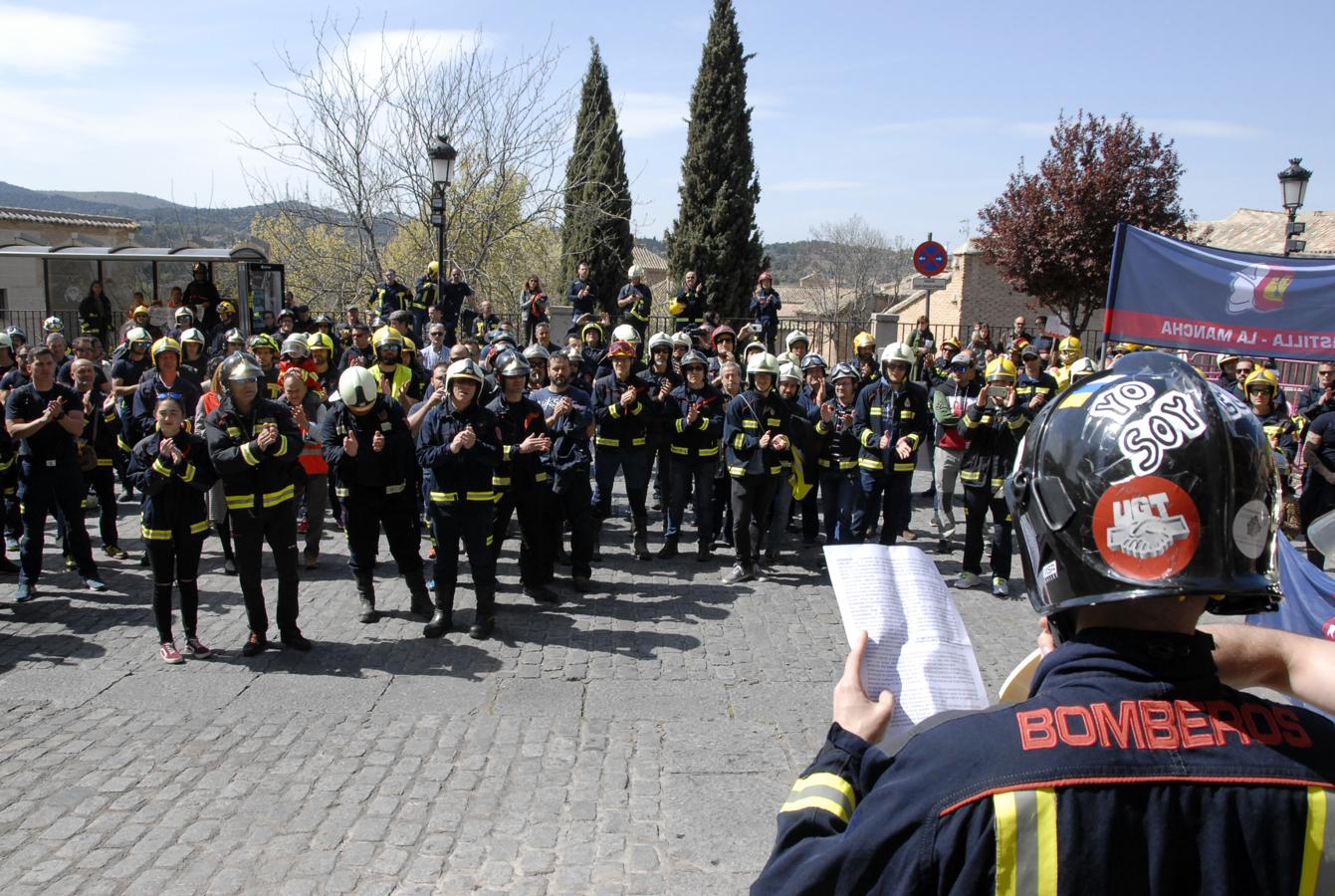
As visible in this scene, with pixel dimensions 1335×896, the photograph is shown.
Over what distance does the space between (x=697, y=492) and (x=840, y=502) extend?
1442mm

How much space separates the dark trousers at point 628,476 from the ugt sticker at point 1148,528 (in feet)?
26.1

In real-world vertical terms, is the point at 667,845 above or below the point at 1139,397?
below

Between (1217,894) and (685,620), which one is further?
(685,620)

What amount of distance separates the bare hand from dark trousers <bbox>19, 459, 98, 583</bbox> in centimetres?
834

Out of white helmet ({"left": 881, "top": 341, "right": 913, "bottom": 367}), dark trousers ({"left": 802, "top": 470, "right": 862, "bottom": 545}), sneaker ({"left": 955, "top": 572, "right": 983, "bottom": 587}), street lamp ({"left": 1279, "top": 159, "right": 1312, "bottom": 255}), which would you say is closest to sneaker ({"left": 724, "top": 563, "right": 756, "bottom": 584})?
dark trousers ({"left": 802, "top": 470, "right": 862, "bottom": 545})

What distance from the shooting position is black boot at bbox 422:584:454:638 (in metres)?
7.27

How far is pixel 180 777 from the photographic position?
16.8ft

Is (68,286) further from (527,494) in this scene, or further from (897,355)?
(897,355)

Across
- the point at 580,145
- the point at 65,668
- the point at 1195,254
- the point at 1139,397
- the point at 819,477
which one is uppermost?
the point at 580,145

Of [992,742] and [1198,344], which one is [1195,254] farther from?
[992,742]

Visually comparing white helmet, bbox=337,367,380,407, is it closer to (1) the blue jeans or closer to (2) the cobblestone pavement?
(2) the cobblestone pavement

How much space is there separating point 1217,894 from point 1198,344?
816 cm

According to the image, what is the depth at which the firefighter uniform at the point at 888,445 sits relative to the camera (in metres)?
9.09

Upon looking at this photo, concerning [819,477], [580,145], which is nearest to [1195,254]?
[819,477]
